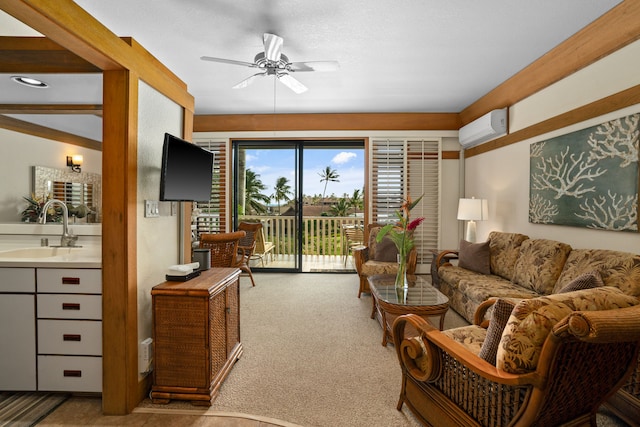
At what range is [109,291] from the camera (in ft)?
6.51

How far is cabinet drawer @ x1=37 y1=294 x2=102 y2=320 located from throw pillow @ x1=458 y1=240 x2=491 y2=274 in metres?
3.69

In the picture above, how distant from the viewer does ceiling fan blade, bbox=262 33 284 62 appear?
2678 mm

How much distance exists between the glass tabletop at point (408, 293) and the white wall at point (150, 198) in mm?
1798

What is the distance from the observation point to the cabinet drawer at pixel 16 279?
2.06 m

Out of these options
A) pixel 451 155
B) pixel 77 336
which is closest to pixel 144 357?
pixel 77 336

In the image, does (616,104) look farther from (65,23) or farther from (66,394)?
(66,394)

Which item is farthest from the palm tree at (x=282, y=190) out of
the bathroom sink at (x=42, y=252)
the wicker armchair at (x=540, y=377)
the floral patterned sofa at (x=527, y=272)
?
the wicker armchair at (x=540, y=377)

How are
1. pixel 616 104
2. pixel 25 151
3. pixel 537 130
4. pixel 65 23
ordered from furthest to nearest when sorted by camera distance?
pixel 25 151 < pixel 537 130 < pixel 616 104 < pixel 65 23

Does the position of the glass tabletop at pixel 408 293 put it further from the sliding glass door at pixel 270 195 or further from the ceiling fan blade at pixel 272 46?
the sliding glass door at pixel 270 195

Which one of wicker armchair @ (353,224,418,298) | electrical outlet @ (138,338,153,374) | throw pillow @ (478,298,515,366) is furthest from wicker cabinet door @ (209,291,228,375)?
wicker armchair @ (353,224,418,298)

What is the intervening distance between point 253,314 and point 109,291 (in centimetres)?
194

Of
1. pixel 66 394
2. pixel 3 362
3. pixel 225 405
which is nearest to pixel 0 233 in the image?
pixel 3 362

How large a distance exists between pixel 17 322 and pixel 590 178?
4.43m

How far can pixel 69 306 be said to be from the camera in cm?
207
